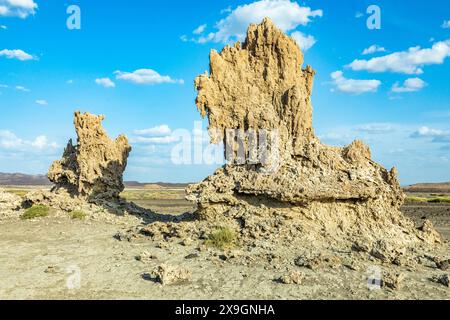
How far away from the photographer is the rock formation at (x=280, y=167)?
486 inches

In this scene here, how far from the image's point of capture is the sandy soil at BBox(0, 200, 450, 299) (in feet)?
27.5

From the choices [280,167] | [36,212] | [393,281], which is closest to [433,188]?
[280,167]

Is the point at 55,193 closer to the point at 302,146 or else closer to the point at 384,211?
the point at 302,146

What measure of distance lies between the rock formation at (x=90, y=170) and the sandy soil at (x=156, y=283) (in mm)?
5888

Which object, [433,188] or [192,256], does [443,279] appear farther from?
[433,188]

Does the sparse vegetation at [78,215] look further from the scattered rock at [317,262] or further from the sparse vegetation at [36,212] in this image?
the scattered rock at [317,262]

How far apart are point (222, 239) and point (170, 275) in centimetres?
285

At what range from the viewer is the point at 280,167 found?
43.0ft

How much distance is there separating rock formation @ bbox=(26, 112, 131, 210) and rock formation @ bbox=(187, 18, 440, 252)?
22.7 ft

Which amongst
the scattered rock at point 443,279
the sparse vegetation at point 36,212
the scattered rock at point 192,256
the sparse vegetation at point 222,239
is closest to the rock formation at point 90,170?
the sparse vegetation at point 36,212

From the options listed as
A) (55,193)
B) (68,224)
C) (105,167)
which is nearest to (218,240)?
(68,224)

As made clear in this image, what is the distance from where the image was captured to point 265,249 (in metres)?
11.2

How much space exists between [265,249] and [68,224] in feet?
27.9

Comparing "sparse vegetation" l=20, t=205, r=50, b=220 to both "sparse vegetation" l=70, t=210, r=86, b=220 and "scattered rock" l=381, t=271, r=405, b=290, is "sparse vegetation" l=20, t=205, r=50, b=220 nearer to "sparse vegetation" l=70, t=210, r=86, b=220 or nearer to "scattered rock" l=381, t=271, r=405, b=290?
"sparse vegetation" l=70, t=210, r=86, b=220
